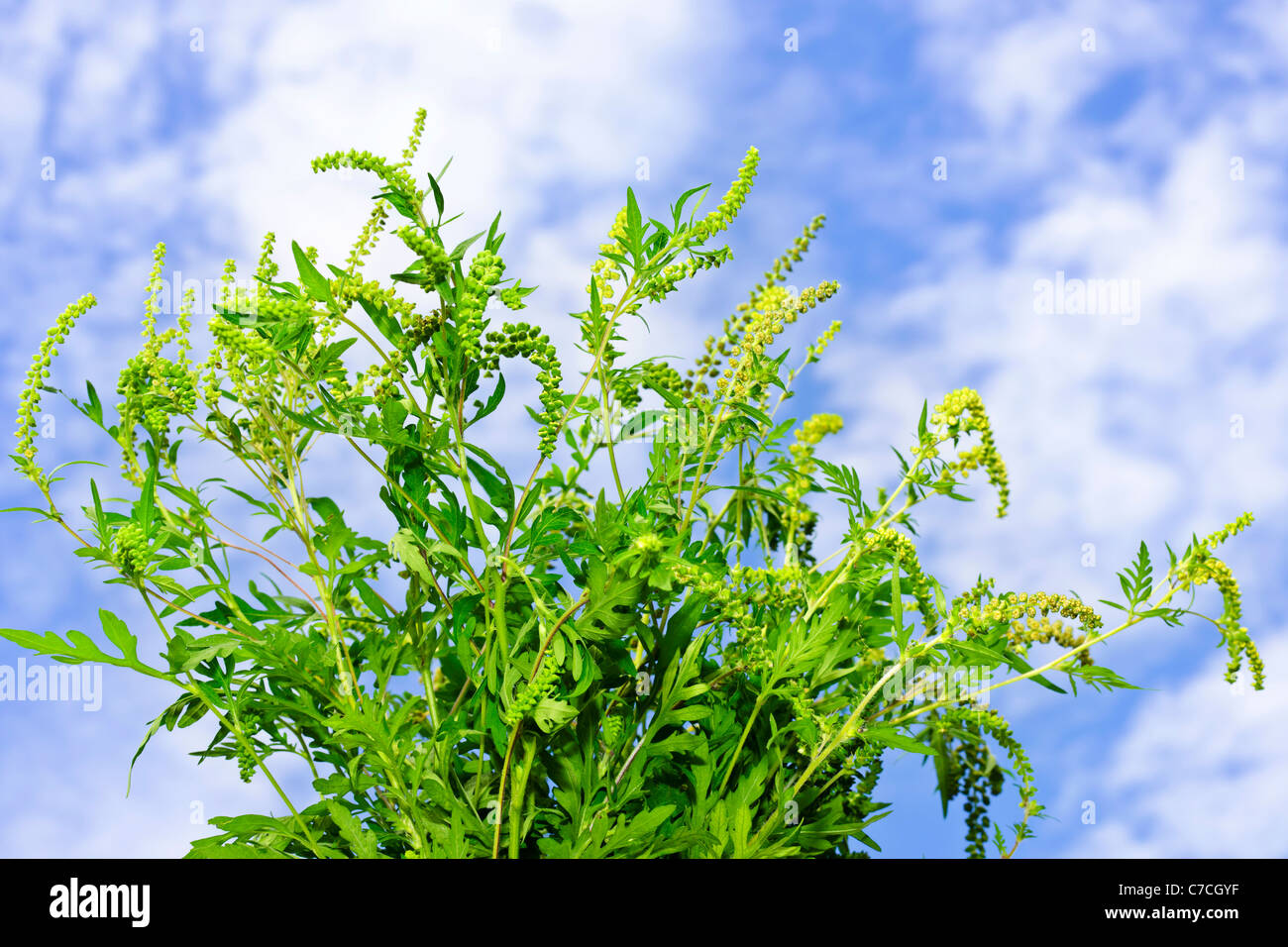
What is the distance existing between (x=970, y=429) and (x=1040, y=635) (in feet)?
1.11

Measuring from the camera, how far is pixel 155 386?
1.48 meters

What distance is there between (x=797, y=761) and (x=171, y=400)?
1.16 meters

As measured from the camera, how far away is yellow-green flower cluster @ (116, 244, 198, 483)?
145 centimetres

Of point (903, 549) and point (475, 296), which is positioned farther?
point (903, 549)

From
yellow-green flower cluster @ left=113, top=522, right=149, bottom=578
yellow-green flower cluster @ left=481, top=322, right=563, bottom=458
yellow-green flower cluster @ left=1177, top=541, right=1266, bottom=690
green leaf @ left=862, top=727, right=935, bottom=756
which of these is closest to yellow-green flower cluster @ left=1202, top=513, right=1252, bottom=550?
yellow-green flower cluster @ left=1177, top=541, right=1266, bottom=690

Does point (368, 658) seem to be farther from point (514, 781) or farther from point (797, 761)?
point (797, 761)

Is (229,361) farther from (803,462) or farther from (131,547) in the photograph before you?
(803,462)

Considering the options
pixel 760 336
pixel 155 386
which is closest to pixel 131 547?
pixel 155 386

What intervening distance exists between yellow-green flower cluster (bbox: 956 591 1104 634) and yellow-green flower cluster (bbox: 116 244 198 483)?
3.95ft

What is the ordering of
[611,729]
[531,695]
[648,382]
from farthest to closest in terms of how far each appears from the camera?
[648,382] → [611,729] → [531,695]

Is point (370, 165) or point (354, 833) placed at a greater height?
point (370, 165)

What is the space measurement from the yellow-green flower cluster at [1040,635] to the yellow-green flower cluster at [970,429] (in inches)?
11.7

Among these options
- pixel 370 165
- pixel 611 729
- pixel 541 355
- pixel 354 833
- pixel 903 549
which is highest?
pixel 370 165

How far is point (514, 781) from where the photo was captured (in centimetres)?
132
